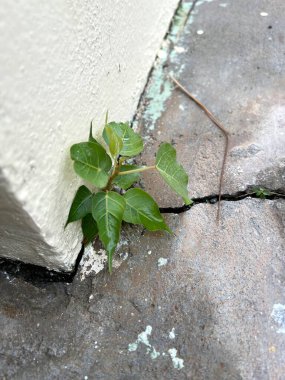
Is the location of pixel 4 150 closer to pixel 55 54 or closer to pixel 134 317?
pixel 55 54

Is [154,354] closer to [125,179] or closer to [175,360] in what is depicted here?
[175,360]

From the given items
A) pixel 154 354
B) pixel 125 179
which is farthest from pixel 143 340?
pixel 125 179

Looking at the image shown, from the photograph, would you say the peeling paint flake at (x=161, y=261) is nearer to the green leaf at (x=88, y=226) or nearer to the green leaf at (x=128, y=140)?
the green leaf at (x=88, y=226)

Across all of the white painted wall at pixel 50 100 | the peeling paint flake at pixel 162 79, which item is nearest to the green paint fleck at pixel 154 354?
the white painted wall at pixel 50 100

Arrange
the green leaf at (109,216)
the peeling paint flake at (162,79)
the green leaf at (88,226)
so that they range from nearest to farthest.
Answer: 1. the green leaf at (109,216)
2. the green leaf at (88,226)
3. the peeling paint flake at (162,79)

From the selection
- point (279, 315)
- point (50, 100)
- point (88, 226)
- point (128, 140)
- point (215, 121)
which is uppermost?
point (50, 100)

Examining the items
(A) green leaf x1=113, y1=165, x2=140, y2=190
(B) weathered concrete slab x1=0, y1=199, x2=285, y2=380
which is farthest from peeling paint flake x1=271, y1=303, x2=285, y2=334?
(A) green leaf x1=113, y1=165, x2=140, y2=190

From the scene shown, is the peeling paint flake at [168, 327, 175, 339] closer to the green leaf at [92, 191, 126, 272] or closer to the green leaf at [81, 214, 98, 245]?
the green leaf at [92, 191, 126, 272]
